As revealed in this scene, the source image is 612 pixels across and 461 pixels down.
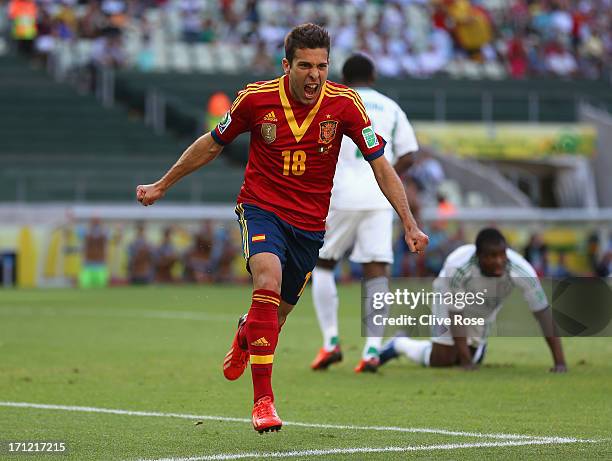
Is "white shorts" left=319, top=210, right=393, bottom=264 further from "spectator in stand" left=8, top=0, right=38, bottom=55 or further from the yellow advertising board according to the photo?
"spectator in stand" left=8, top=0, right=38, bottom=55

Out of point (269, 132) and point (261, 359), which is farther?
point (269, 132)

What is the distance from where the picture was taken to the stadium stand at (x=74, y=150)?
2697cm

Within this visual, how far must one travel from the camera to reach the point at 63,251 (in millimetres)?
26844

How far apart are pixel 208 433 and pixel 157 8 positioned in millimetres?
28641

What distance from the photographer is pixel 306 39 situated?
275 inches

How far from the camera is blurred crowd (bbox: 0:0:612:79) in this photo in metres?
33.4

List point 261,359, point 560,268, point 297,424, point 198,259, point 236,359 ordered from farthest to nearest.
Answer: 1. point 560,268
2. point 198,259
3. point 236,359
4. point 297,424
5. point 261,359

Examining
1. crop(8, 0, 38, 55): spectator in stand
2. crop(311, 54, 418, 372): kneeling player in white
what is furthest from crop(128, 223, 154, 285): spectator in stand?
crop(311, 54, 418, 372): kneeling player in white

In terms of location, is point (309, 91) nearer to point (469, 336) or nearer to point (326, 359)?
point (326, 359)

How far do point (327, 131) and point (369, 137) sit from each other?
0.81 feet

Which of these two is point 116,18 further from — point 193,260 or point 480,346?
point 480,346

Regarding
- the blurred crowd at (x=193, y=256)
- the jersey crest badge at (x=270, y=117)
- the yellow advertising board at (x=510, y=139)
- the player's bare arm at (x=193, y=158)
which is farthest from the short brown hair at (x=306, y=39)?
the yellow advertising board at (x=510, y=139)

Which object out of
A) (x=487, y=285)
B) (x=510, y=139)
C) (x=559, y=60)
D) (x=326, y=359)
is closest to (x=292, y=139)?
(x=487, y=285)

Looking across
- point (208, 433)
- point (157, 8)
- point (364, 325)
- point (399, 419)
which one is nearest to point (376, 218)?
point (364, 325)
